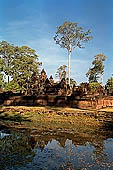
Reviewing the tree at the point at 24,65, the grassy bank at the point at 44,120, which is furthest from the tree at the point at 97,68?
the grassy bank at the point at 44,120

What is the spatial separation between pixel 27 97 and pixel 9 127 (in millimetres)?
8778

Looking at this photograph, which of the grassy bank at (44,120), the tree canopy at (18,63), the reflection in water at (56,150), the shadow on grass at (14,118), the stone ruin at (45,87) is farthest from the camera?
the tree canopy at (18,63)

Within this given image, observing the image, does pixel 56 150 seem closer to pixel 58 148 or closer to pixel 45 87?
pixel 58 148

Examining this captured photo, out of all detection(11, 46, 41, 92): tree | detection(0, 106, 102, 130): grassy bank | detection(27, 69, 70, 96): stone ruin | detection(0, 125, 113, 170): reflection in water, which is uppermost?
detection(11, 46, 41, 92): tree

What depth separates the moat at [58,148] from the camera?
5734mm

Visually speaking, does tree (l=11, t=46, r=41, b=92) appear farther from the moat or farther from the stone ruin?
the moat

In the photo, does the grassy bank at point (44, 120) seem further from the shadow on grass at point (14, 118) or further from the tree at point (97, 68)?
the tree at point (97, 68)

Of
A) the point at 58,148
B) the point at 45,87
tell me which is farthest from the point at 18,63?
the point at 58,148

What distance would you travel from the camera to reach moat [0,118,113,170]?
573cm

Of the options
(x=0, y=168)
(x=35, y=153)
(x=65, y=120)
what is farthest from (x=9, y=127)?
(x=0, y=168)

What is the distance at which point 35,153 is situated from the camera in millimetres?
6805

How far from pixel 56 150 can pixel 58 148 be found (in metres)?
0.31

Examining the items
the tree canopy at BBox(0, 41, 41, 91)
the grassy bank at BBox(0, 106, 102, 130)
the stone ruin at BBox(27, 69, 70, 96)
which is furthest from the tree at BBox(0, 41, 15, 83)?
the grassy bank at BBox(0, 106, 102, 130)

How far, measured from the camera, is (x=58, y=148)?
7.55 metres
